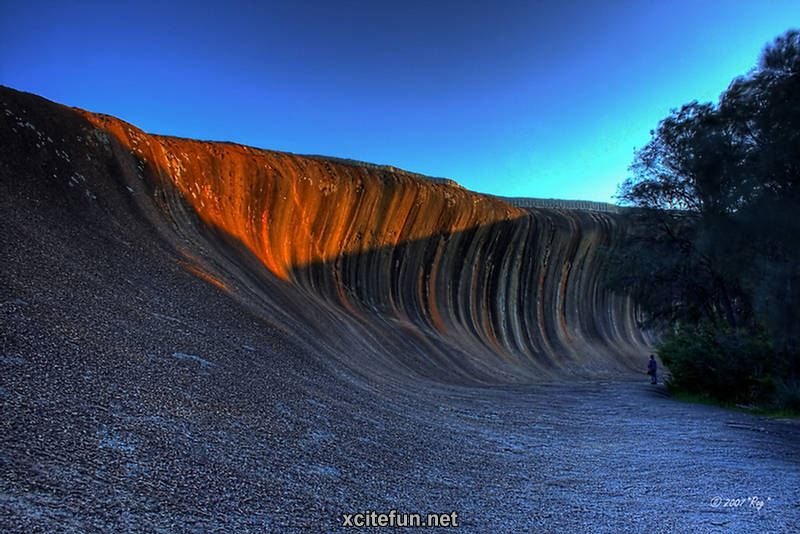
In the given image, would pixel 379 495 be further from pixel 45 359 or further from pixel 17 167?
pixel 17 167

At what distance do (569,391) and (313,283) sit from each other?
33.0 ft

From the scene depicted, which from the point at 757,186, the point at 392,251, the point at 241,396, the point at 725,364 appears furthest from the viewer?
the point at 392,251

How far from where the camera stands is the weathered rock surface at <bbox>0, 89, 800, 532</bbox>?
11.4 feet

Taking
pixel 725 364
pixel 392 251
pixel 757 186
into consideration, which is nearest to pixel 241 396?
pixel 757 186

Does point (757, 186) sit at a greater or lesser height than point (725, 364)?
greater

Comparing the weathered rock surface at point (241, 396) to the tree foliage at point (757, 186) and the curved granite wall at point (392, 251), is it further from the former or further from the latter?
the tree foliage at point (757, 186)

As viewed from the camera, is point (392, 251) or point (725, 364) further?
point (392, 251)

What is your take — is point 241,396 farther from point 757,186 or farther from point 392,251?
point 392,251

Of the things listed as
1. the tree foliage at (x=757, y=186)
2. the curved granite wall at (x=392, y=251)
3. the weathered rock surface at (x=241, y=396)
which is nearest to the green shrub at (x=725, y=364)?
the tree foliage at (x=757, y=186)

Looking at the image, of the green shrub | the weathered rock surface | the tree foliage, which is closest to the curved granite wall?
the weathered rock surface

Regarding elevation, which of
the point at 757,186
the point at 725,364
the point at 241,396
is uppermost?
the point at 757,186

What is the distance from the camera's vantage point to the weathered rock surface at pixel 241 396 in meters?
3.46

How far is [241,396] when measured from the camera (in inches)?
225

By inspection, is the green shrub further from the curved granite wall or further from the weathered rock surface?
the curved granite wall
